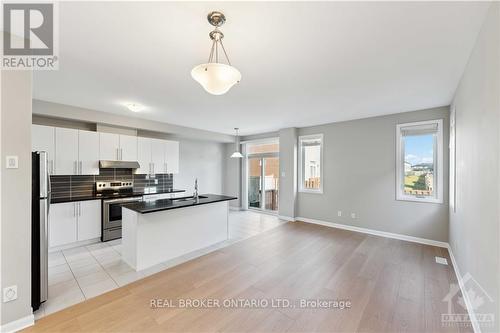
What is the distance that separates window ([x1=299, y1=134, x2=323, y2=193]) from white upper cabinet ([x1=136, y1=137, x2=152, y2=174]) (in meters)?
4.05

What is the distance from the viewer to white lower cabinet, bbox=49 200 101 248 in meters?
3.56

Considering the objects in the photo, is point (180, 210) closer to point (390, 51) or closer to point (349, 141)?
point (390, 51)

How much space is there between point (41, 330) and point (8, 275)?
572mm

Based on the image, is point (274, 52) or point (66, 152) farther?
point (66, 152)

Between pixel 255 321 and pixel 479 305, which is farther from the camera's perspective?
pixel 255 321

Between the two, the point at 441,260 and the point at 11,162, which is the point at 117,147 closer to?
the point at 11,162

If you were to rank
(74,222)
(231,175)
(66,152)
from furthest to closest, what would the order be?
(231,175), (66,152), (74,222)

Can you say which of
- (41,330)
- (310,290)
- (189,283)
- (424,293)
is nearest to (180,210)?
(189,283)

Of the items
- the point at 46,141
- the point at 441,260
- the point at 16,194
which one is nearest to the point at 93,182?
the point at 46,141

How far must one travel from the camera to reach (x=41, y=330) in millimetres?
1846

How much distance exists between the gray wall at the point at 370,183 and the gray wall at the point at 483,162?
6.00 ft

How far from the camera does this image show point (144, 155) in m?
5.02

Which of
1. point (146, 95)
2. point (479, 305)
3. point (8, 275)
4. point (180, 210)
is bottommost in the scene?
Answer: point (479, 305)

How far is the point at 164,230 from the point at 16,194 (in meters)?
1.77
